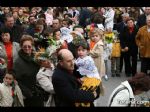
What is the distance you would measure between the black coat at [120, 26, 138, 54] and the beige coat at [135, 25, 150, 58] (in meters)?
0.60

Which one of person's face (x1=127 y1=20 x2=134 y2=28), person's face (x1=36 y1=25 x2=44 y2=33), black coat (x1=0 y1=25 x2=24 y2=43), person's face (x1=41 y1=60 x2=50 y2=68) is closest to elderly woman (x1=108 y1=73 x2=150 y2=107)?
person's face (x1=41 y1=60 x2=50 y2=68)

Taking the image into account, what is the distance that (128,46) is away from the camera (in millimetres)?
12773

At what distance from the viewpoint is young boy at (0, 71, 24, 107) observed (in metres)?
7.33

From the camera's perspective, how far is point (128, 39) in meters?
A: 12.7

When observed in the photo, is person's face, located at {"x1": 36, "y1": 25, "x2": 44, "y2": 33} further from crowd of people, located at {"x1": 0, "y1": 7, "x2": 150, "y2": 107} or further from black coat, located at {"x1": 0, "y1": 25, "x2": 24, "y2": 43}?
black coat, located at {"x1": 0, "y1": 25, "x2": 24, "y2": 43}

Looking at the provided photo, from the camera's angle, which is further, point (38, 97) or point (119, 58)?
point (119, 58)

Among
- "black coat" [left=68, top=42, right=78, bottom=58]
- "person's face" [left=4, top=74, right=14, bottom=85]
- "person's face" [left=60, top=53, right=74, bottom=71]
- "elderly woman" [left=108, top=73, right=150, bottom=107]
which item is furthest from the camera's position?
"black coat" [left=68, top=42, right=78, bottom=58]

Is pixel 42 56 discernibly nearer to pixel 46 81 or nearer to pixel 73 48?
pixel 46 81
